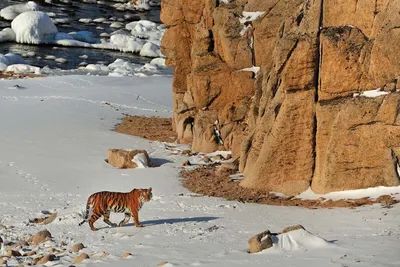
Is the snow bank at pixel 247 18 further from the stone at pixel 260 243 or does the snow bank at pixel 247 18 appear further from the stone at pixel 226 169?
the stone at pixel 260 243

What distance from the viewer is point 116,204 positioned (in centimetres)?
1435

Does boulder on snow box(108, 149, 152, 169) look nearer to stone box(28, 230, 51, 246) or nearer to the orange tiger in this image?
the orange tiger

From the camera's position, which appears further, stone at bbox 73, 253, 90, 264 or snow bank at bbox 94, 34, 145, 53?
snow bank at bbox 94, 34, 145, 53

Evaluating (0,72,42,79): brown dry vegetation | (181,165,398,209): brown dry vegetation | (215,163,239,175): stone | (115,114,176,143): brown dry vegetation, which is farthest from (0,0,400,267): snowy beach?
(0,72,42,79): brown dry vegetation

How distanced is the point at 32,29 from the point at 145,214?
158ft

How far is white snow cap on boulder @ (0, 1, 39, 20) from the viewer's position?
69.1 meters

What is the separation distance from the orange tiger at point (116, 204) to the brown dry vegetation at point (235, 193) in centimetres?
403

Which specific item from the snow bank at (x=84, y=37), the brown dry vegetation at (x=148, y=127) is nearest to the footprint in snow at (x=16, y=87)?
the brown dry vegetation at (x=148, y=127)

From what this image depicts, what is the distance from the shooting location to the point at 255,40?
80.0 ft

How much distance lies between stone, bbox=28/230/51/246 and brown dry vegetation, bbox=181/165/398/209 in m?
5.59

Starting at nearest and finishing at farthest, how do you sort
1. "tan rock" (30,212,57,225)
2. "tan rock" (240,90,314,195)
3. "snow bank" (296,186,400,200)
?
"tan rock" (30,212,57,225), "snow bank" (296,186,400,200), "tan rock" (240,90,314,195)

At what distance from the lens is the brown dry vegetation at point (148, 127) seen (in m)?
27.9

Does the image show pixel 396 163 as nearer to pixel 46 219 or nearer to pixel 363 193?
pixel 363 193

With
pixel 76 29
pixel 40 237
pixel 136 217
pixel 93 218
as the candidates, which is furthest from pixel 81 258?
pixel 76 29
